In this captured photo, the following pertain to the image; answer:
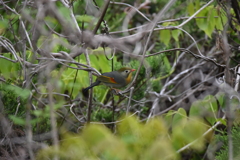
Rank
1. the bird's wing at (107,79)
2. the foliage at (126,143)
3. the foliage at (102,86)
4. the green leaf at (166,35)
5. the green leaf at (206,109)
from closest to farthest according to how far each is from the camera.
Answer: the foliage at (126,143)
the foliage at (102,86)
the green leaf at (206,109)
the bird's wing at (107,79)
the green leaf at (166,35)

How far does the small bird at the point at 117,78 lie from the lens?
319 centimetres

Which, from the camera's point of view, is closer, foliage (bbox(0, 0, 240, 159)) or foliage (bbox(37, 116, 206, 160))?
foliage (bbox(37, 116, 206, 160))

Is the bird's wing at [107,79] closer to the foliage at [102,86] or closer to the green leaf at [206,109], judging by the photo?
the foliage at [102,86]

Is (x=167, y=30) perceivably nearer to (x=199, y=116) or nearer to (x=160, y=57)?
(x=160, y=57)

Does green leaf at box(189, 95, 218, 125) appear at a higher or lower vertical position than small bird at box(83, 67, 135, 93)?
lower

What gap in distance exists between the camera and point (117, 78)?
10.9 feet

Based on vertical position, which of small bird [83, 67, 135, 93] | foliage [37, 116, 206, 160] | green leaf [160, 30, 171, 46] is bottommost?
small bird [83, 67, 135, 93]

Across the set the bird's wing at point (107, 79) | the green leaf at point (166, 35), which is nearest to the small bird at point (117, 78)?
the bird's wing at point (107, 79)

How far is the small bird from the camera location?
3.19m

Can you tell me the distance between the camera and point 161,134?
1.59m

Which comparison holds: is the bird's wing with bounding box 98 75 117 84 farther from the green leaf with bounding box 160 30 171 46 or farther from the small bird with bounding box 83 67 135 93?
the green leaf with bounding box 160 30 171 46

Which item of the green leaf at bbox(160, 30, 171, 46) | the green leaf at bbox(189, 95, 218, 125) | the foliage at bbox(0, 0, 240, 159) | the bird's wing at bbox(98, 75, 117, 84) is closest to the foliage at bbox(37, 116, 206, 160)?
the foliage at bbox(0, 0, 240, 159)

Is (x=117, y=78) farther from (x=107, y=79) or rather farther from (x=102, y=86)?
(x=102, y=86)

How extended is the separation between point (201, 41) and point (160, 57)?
52.3 inches
